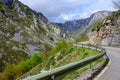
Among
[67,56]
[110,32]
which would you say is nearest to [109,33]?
[110,32]

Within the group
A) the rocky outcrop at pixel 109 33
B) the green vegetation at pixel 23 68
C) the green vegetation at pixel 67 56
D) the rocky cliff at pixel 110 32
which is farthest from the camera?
the green vegetation at pixel 23 68

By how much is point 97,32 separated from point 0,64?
323 feet

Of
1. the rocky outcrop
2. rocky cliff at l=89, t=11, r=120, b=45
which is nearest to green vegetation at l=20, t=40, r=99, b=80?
the rocky outcrop

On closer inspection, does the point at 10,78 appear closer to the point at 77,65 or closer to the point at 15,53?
the point at 15,53

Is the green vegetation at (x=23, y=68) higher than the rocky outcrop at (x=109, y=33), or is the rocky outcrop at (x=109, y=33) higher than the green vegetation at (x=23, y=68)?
the rocky outcrop at (x=109, y=33)

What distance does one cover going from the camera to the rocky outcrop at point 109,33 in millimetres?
75000

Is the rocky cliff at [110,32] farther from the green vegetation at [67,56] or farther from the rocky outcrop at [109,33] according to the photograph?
the green vegetation at [67,56]

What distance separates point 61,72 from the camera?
9.84m

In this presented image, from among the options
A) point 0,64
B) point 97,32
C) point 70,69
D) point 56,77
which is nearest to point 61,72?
point 56,77

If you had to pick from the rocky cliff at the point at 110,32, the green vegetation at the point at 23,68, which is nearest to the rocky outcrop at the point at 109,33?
the rocky cliff at the point at 110,32

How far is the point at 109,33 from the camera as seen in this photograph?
264 feet

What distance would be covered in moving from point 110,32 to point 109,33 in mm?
371

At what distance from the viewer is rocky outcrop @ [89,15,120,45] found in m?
75.0

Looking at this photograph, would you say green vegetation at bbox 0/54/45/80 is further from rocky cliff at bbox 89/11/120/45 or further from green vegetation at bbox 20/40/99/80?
green vegetation at bbox 20/40/99/80
